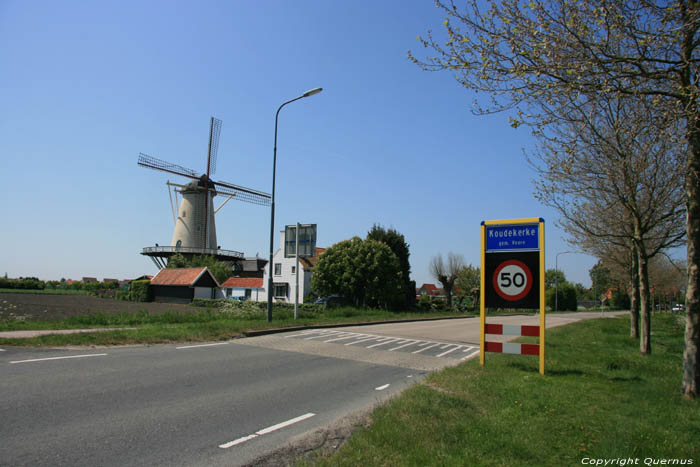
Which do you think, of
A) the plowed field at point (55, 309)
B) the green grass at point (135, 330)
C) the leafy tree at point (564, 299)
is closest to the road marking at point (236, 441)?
the green grass at point (135, 330)

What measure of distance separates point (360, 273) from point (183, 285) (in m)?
24.7

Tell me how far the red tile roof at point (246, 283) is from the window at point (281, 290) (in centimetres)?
458

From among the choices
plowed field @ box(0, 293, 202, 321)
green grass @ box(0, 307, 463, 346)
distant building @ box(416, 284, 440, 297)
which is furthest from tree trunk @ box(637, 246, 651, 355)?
distant building @ box(416, 284, 440, 297)

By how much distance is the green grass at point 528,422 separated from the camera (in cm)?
445

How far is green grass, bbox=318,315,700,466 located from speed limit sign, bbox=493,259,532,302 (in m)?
1.69

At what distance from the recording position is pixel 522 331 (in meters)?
9.44

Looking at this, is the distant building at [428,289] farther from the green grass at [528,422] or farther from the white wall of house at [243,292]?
the green grass at [528,422]

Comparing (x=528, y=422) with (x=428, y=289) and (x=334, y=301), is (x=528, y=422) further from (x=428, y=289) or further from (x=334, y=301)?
(x=428, y=289)

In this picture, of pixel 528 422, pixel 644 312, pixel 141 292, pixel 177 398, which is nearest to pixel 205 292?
pixel 141 292

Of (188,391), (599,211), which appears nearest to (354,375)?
(188,391)

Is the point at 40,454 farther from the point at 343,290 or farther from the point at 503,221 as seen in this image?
the point at 343,290

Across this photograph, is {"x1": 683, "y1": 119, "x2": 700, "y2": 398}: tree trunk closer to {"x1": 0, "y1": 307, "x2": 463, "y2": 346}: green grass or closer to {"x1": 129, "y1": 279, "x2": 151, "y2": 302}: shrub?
{"x1": 0, "y1": 307, "x2": 463, "y2": 346}: green grass

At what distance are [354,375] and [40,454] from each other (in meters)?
6.09

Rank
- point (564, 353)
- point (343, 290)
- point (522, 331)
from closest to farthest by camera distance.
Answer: point (522, 331) → point (564, 353) → point (343, 290)
